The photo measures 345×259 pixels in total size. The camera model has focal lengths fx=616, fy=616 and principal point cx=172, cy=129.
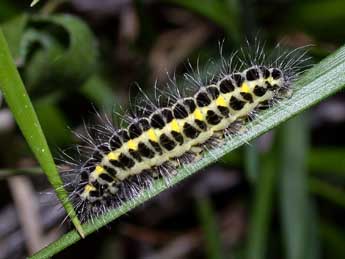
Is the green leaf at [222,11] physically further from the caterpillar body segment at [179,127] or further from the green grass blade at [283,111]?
the green grass blade at [283,111]

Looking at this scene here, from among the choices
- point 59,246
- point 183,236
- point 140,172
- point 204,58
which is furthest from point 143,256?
point 59,246

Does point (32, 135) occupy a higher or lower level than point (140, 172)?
higher

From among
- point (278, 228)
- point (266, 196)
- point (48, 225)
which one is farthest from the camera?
point (278, 228)

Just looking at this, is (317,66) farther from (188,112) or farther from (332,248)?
(332,248)

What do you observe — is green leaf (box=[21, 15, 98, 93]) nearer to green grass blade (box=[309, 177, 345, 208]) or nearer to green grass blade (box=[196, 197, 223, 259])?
green grass blade (box=[196, 197, 223, 259])

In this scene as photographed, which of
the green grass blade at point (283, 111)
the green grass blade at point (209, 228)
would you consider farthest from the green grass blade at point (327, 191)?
the green grass blade at point (283, 111)

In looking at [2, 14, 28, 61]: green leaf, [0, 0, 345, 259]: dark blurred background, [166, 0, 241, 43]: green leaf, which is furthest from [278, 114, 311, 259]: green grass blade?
[2, 14, 28, 61]: green leaf
